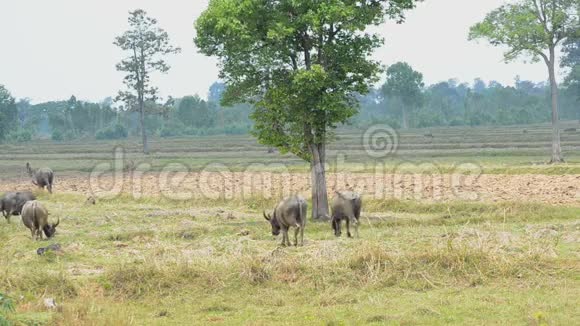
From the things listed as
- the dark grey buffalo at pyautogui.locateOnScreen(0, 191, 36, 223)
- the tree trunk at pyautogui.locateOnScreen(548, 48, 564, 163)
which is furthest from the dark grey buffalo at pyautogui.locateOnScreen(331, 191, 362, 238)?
the tree trunk at pyautogui.locateOnScreen(548, 48, 564, 163)

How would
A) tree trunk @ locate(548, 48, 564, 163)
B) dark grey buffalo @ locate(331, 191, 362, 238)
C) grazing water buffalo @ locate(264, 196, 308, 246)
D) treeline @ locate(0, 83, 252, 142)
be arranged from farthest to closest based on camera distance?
treeline @ locate(0, 83, 252, 142)
tree trunk @ locate(548, 48, 564, 163)
dark grey buffalo @ locate(331, 191, 362, 238)
grazing water buffalo @ locate(264, 196, 308, 246)

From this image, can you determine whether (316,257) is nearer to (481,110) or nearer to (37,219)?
(37,219)

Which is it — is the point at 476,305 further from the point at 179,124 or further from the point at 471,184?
the point at 179,124

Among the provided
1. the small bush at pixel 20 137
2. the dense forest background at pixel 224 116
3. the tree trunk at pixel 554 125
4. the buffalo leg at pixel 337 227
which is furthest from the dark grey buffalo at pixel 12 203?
the small bush at pixel 20 137

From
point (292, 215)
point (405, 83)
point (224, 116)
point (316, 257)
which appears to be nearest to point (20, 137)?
point (224, 116)

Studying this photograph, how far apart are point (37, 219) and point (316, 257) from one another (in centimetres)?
946

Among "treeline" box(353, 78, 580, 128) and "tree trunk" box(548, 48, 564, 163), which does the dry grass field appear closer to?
"tree trunk" box(548, 48, 564, 163)

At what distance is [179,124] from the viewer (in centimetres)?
10750

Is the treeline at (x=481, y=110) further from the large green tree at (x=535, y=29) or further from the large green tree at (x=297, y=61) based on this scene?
the large green tree at (x=297, y=61)

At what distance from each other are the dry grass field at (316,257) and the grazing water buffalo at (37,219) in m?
0.36

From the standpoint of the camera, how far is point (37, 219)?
20453 mm

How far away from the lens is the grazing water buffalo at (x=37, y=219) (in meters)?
20.4

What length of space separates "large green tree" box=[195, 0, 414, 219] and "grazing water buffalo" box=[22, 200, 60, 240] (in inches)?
303

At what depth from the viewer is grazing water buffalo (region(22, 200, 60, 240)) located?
20.4 m
